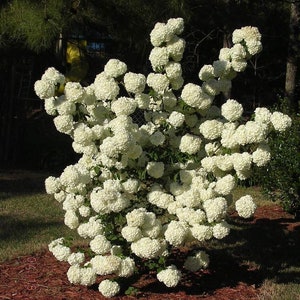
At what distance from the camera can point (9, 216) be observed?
7113 mm

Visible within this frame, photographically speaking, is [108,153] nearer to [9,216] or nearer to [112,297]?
[112,297]

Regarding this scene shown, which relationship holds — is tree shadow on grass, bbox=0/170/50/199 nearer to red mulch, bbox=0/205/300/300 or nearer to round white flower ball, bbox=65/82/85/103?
red mulch, bbox=0/205/300/300

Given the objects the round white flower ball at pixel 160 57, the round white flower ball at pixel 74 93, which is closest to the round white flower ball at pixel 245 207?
the round white flower ball at pixel 160 57

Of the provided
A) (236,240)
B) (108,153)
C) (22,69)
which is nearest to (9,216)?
(236,240)

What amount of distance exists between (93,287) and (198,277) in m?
0.83

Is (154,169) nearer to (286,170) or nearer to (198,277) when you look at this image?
(198,277)

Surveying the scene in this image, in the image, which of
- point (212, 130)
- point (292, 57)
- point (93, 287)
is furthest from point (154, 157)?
point (292, 57)

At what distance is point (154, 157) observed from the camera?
4.11 metres

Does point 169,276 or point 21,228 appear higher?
point 169,276

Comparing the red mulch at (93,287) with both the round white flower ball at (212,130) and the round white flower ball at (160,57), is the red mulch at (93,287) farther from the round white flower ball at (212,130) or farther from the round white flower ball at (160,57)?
the round white flower ball at (160,57)

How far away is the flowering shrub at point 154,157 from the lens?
3848 millimetres

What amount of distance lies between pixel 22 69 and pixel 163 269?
879cm

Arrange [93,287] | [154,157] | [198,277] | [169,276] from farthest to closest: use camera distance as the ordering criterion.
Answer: [198,277] → [93,287] → [154,157] → [169,276]

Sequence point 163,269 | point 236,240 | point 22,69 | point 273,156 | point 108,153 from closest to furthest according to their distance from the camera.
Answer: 1. point 108,153
2. point 163,269
3. point 236,240
4. point 273,156
5. point 22,69
